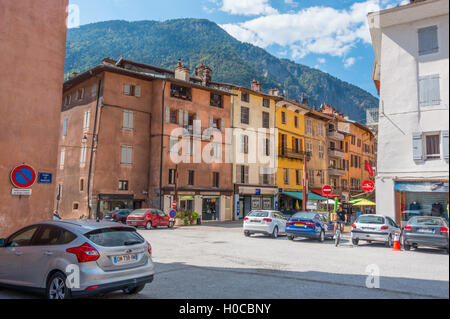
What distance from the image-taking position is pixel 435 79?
3.39 metres

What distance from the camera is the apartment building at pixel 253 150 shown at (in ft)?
131

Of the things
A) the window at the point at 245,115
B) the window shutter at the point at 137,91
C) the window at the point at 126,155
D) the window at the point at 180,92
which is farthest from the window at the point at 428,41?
the window at the point at 245,115

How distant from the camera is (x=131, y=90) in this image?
33.2 meters

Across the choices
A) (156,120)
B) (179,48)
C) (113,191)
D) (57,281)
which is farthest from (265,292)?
(179,48)

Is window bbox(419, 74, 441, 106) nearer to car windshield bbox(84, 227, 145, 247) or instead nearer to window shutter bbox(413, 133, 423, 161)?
window shutter bbox(413, 133, 423, 161)

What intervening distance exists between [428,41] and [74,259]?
5588 millimetres

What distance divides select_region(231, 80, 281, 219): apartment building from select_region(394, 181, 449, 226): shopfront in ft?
107

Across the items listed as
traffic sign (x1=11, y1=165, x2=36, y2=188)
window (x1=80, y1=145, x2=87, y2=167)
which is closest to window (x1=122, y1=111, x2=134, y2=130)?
window (x1=80, y1=145, x2=87, y2=167)

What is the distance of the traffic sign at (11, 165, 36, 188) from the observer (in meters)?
10.2

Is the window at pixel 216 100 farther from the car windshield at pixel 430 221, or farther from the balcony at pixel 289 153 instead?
the car windshield at pixel 430 221

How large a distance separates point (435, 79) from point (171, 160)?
31.2 metres

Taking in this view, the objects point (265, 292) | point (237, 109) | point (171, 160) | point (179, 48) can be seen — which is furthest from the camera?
point (179, 48)

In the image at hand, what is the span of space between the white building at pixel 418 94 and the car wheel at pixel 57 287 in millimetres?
5259
